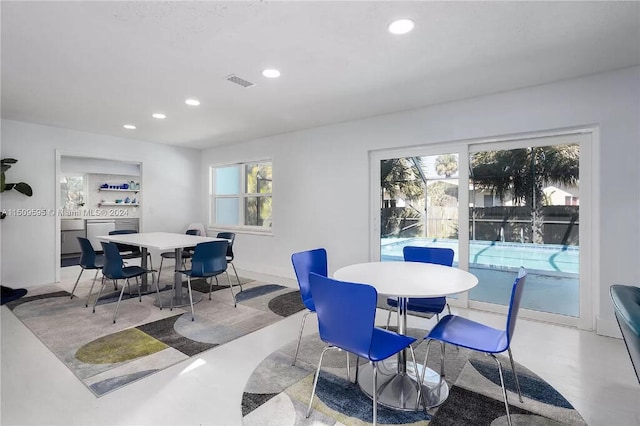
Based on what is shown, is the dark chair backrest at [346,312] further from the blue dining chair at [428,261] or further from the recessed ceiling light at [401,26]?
the recessed ceiling light at [401,26]

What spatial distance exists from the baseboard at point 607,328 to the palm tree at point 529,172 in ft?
2.85

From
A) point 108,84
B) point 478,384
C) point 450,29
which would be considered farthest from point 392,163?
point 108,84

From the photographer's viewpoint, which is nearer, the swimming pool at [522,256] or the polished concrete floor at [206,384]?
the polished concrete floor at [206,384]

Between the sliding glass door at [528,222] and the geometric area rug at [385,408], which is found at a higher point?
the sliding glass door at [528,222]

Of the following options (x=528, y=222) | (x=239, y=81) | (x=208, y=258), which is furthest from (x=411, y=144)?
(x=208, y=258)

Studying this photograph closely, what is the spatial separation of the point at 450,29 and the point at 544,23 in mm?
611

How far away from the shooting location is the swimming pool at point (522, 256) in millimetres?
3275

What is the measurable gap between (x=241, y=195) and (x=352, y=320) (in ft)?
16.3

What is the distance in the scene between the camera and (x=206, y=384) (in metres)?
2.16

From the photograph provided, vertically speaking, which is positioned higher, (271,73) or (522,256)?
(271,73)

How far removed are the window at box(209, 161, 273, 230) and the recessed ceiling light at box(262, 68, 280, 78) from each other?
2789mm

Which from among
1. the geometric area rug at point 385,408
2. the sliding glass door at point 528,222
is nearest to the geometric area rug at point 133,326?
the geometric area rug at point 385,408

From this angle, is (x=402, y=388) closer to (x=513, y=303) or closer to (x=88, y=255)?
(x=513, y=303)

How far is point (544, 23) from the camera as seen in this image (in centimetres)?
212
